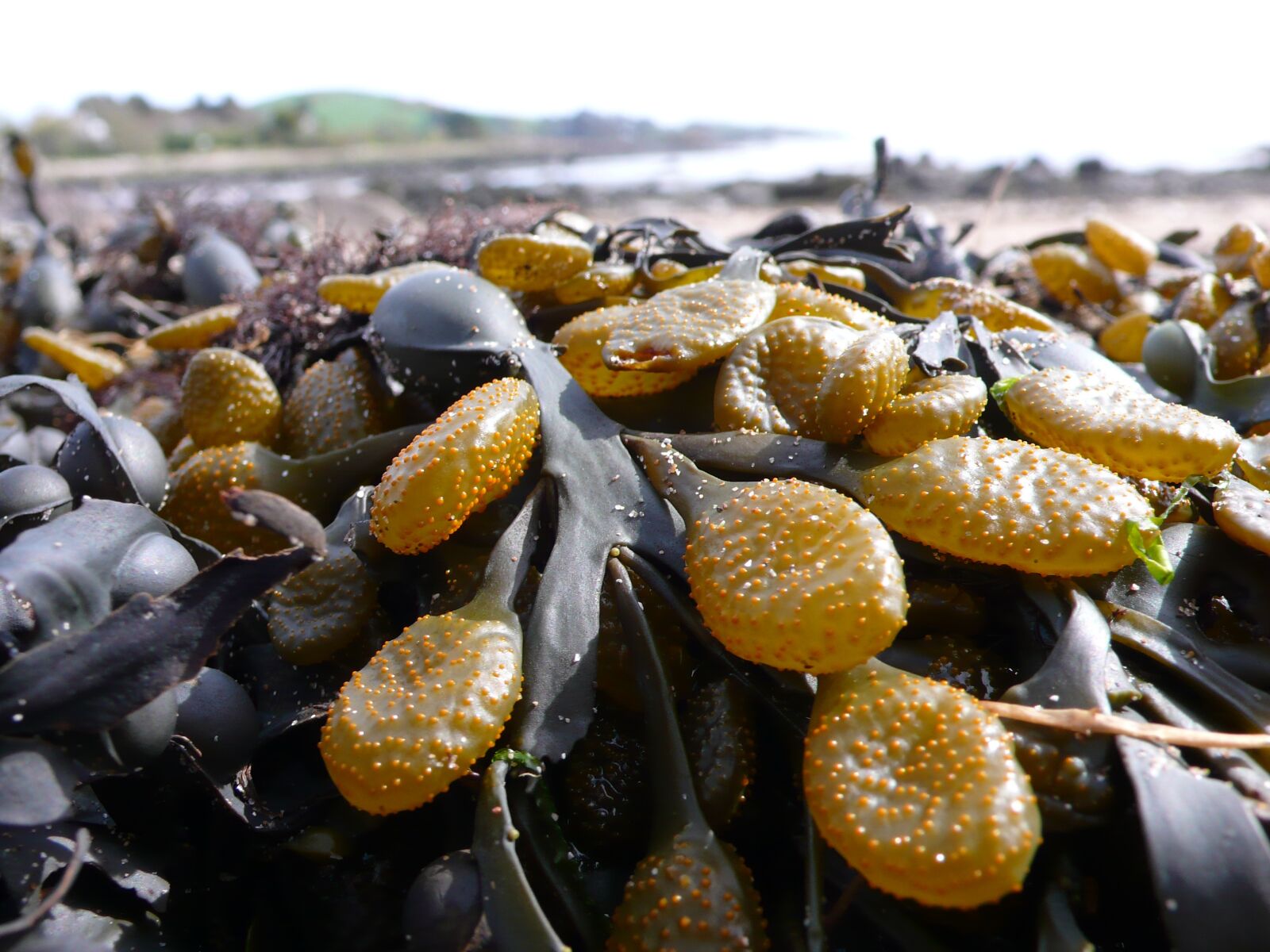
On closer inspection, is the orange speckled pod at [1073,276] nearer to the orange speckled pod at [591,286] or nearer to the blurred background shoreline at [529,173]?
the blurred background shoreline at [529,173]

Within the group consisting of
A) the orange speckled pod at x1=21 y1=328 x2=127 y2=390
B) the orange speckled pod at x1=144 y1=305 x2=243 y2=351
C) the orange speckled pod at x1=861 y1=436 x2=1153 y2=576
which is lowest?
the orange speckled pod at x1=21 y1=328 x2=127 y2=390

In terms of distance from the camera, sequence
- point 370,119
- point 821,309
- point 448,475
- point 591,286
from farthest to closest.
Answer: point 370,119 → point 591,286 → point 821,309 → point 448,475

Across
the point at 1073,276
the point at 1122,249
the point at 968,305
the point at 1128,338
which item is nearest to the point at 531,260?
the point at 968,305

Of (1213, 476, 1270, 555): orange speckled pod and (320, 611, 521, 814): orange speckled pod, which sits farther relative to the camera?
(1213, 476, 1270, 555): orange speckled pod

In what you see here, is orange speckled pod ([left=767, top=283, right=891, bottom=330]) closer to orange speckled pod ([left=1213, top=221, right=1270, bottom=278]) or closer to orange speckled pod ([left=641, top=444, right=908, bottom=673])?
orange speckled pod ([left=641, top=444, right=908, bottom=673])

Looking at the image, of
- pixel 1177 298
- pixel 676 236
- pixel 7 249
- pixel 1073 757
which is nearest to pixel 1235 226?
pixel 1177 298

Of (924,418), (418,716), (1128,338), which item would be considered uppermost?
(924,418)

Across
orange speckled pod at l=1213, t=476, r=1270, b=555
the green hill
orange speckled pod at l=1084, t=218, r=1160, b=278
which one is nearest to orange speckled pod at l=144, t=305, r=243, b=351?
orange speckled pod at l=1213, t=476, r=1270, b=555

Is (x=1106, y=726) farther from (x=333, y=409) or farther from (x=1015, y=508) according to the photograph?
(x=333, y=409)

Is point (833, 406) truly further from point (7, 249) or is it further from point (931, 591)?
point (7, 249)
